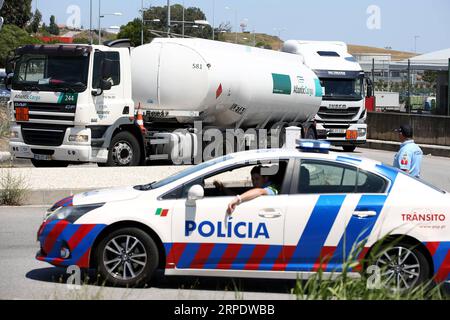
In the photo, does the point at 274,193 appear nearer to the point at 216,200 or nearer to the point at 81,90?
the point at 216,200

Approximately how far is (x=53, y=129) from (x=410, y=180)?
11.2 meters

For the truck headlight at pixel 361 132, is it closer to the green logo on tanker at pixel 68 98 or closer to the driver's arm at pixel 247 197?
the green logo on tanker at pixel 68 98

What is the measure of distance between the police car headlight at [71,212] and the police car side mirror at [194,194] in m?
0.87

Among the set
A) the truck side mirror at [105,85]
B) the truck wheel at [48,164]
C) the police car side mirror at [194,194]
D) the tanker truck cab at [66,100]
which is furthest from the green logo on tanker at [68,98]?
the police car side mirror at [194,194]

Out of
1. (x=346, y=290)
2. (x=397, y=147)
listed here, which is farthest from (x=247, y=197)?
(x=397, y=147)

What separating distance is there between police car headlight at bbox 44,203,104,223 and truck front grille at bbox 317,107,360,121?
21990mm

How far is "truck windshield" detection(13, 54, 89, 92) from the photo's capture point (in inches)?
713

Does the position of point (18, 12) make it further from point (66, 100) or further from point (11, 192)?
point (11, 192)

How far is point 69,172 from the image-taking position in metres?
17.0

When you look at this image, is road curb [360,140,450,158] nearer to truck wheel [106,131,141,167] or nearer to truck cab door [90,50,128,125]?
truck wheel [106,131,141,167]

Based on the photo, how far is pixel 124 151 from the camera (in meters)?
19.5

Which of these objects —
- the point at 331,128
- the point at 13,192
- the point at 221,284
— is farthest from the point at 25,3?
the point at 221,284

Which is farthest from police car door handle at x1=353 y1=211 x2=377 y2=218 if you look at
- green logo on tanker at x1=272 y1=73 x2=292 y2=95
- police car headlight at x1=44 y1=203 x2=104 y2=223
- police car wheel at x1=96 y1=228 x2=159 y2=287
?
green logo on tanker at x1=272 y1=73 x2=292 y2=95

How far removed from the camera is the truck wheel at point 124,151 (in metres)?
19.3
